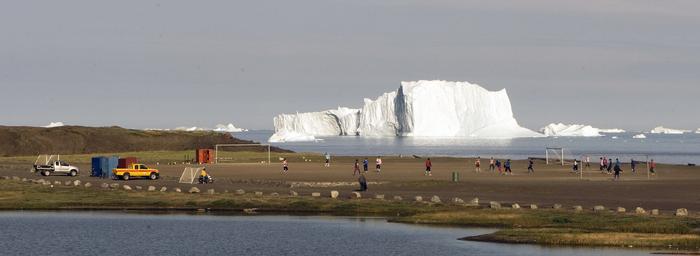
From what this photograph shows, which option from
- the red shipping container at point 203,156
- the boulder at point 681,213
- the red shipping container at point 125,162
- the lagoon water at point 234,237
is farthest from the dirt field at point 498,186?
the red shipping container at point 203,156

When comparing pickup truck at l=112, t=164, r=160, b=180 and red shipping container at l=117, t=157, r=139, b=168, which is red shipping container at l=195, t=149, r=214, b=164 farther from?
pickup truck at l=112, t=164, r=160, b=180

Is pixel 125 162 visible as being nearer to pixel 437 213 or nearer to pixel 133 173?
pixel 133 173

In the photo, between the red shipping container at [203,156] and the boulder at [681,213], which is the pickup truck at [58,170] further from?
the boulder at [681,213]

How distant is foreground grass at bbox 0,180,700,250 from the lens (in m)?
36.5

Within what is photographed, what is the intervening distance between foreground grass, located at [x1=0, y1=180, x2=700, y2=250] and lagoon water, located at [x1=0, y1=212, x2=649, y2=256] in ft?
4.35

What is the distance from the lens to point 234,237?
125 ft

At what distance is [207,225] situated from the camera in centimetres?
4228

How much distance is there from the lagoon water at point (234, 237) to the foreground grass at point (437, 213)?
4.35 ft

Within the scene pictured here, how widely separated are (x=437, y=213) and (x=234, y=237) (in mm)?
9408

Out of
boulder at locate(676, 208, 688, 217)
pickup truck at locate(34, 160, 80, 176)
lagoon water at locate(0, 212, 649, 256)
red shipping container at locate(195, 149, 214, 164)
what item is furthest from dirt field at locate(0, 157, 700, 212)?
red shipping container at locate(195, 149, 214, 164)

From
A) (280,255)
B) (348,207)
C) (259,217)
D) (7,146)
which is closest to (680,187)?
(348,207)

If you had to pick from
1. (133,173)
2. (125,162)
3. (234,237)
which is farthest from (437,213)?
(125,162)

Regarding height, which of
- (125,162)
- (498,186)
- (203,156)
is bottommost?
(498,186)

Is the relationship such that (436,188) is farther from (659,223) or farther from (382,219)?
(659,223)
